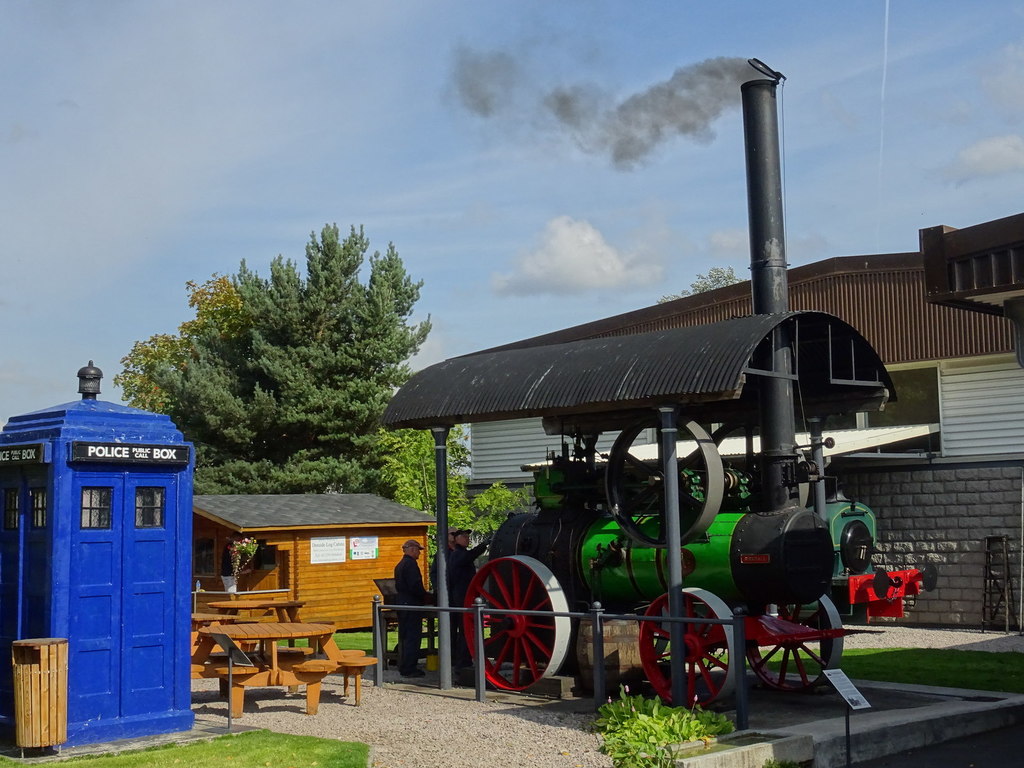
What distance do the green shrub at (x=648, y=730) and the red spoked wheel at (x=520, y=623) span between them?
324cm

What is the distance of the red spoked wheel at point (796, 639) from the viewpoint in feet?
35.6

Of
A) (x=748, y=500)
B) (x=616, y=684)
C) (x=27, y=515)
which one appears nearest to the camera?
(x=27, y=515)

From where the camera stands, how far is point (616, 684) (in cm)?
1170

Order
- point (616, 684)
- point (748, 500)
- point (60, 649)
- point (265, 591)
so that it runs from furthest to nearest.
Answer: point (265, 591)
point (748, 500)
point (616, 684)
point (60, 649)

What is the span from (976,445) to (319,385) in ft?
62.1

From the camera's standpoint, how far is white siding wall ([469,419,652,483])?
2519 cm

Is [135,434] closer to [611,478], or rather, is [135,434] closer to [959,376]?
[611,478]

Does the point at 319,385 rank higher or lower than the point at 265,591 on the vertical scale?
higher

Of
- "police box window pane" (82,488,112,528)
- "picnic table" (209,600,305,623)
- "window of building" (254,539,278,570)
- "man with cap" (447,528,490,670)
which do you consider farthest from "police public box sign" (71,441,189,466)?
"window of building" (254,539,278,570)

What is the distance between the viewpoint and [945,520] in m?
19.4

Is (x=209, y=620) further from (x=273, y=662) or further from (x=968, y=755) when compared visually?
(x=968, y=755)

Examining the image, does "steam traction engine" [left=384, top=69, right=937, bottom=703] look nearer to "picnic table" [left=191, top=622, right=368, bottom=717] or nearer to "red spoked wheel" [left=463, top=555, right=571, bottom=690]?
"red spoked wheel" [left=463, top=555, right=571, bottom=690]

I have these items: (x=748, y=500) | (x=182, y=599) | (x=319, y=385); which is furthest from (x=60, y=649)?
(x=319, y=385)

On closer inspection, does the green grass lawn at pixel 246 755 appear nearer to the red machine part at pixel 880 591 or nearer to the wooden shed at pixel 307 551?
the red machine part at pixel 880 591
